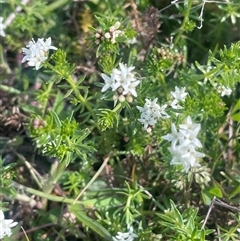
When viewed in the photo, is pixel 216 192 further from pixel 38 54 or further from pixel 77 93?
pixel 38 54

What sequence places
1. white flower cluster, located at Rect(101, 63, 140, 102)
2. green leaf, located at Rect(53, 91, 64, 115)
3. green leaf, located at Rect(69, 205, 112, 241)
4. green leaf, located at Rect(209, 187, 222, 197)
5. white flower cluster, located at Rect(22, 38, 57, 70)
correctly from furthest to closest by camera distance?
green leaf, located at Rect(53, 91, 64, 115)
green leaf, located at Rect(209, 187, 222, 197)
green leaf, located at Rect(69, 205, 112, 241)
white flower cluster, located at Rect(22, 38, 57, 70)
white flower cluster, located at Rect(101, 63, 140, 102)

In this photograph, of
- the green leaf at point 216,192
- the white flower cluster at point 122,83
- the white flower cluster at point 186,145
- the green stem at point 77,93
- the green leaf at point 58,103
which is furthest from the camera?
the green leaf at point 58,103

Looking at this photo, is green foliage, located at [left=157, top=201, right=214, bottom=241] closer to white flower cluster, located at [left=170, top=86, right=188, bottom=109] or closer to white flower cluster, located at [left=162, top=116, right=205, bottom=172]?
white flower cluster, located at [left=162, top=116, right=205, bottom=172]

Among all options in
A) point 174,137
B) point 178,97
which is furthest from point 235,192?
point 174,137

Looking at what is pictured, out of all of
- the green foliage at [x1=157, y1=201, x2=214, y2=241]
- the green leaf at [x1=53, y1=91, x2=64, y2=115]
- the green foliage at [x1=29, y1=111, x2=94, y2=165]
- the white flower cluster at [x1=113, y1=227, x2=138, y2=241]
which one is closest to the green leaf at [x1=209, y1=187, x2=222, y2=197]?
the green foliage at [x1=157, y1=201, x2=214, y2=241]

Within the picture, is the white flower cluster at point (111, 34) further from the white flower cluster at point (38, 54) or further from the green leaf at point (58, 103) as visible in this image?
the green leaf at point (58, 103)

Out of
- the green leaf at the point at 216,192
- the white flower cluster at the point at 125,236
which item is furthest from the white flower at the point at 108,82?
the green leaf at the point at 216,192

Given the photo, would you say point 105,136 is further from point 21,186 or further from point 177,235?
point 177,235
